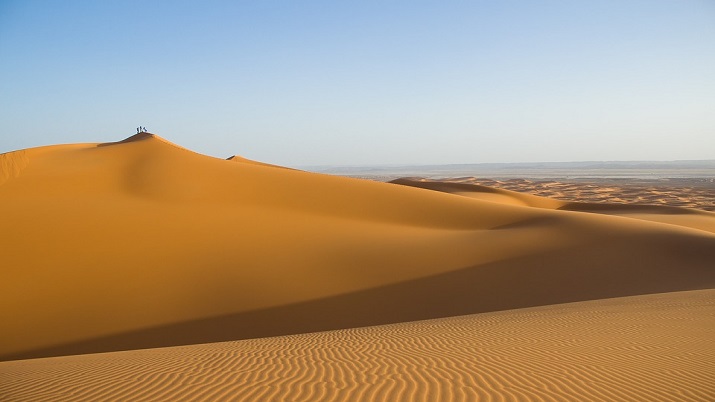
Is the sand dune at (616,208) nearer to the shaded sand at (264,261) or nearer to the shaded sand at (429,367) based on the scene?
the shaded sand at (264,261)

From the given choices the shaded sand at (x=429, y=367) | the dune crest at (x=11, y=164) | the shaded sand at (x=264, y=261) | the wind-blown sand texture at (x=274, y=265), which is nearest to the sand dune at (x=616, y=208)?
the wind-blown sand texture at (x=274, y=265)

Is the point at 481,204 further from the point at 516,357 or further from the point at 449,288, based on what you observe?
the point at 516,357

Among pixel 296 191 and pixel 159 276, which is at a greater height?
pixel 296 191

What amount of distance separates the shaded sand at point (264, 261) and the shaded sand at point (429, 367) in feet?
10.7

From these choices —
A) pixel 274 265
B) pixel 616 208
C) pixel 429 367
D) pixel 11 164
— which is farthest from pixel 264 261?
pixel 616 208

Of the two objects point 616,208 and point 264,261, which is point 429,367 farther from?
point 616,208

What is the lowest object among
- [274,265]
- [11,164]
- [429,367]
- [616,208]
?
[616,208]

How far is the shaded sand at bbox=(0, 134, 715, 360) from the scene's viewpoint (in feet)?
37.0

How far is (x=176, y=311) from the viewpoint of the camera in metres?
11.6

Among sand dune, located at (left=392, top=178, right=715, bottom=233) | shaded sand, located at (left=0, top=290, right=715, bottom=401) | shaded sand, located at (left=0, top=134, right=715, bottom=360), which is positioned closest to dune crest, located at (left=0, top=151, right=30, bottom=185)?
shaded sand, located at (left=0, top=134, right=715, bottom=360)

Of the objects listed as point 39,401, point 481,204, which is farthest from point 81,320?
point 481,204

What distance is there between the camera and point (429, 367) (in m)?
6.05

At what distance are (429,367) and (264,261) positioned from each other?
9029 millimetres

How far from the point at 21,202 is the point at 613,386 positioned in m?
19.2
